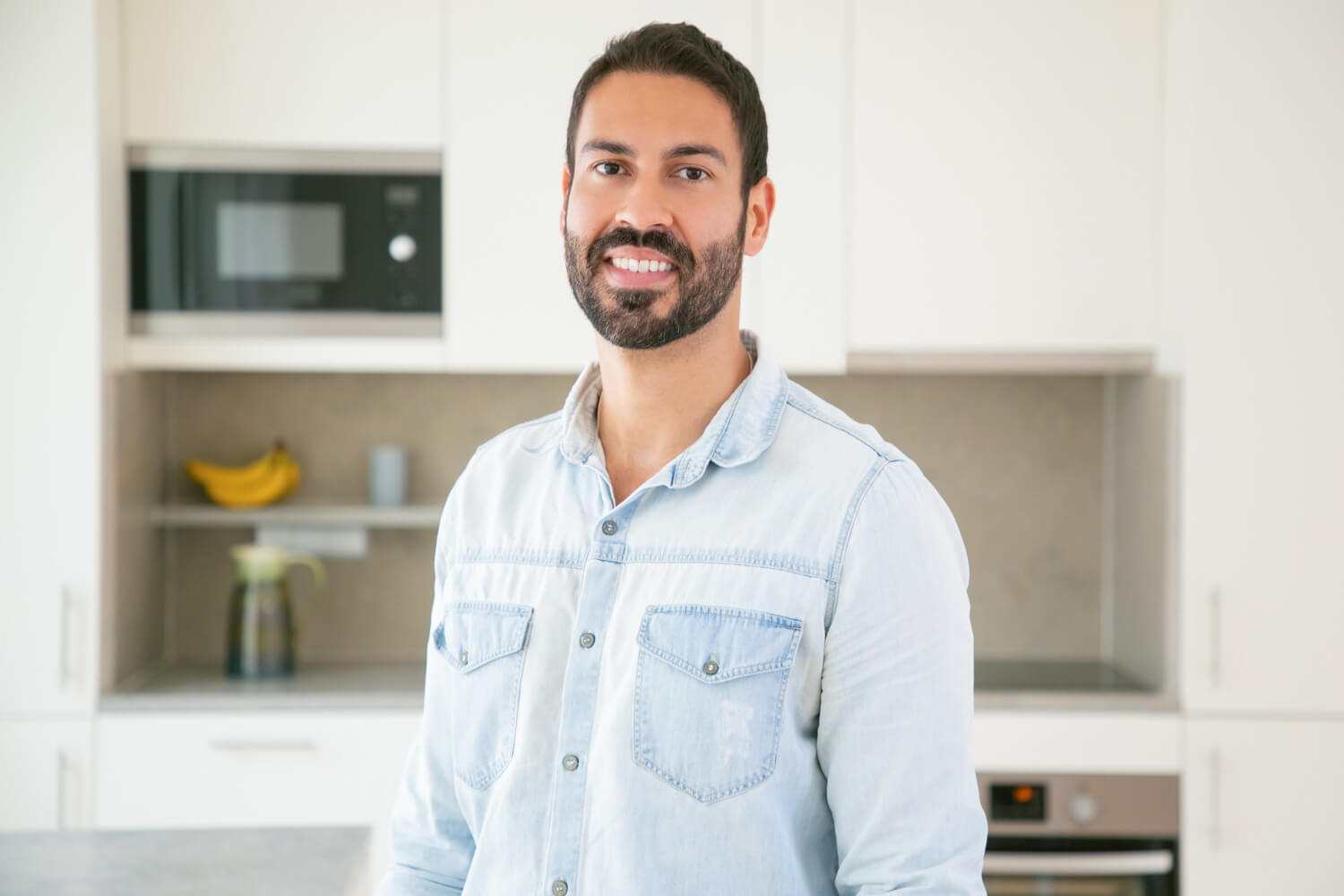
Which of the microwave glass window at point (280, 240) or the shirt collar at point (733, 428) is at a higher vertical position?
the microwave glass window at point (280, 240)

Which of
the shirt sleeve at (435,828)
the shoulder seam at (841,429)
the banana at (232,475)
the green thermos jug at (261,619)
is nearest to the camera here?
the shoulder seam at (841,429)

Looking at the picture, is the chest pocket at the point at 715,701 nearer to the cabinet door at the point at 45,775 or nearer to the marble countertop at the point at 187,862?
the marble countertop at the point at 187,862

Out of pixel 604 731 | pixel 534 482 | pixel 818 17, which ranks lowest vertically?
pixel 604 731

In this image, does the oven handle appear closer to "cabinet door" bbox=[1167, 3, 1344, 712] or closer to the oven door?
the oven door

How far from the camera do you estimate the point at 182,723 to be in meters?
2.35

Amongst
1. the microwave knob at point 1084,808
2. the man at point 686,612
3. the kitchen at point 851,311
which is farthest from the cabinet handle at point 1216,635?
the man at point 686,612

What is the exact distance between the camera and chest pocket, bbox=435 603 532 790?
1090 millimetres

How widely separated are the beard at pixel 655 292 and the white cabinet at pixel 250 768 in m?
1.46

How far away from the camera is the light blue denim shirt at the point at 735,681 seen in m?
0.98

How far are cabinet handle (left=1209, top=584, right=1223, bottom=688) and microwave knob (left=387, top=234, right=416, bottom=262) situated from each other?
1685 millimetres

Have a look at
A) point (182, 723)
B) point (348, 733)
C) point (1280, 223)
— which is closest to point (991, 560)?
point (1280, 223)

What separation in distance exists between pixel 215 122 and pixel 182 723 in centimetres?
116

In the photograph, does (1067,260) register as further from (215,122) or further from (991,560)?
(215,122)

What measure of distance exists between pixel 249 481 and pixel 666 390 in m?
1.80
